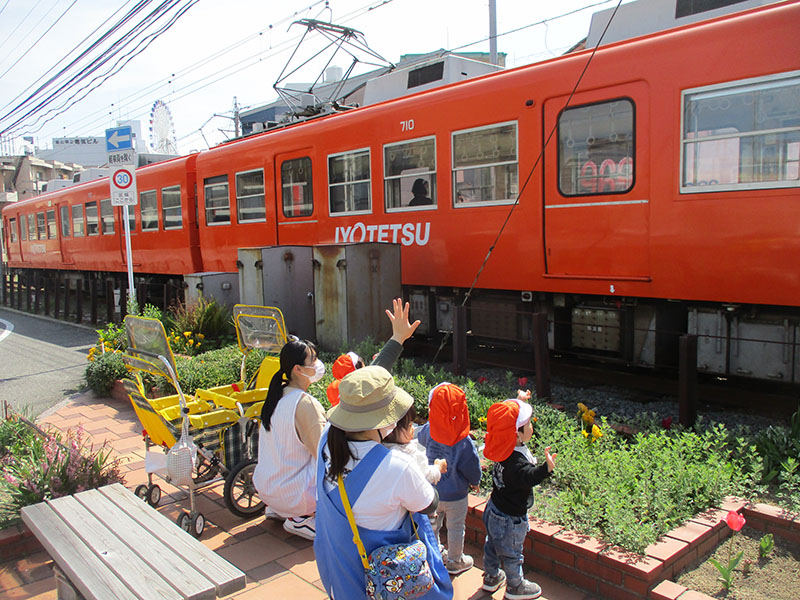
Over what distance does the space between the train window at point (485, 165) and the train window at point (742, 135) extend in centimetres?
190

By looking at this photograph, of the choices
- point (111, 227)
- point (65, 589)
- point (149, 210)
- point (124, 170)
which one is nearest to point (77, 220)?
point (111, 227)

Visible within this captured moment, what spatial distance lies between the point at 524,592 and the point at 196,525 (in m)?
2.02

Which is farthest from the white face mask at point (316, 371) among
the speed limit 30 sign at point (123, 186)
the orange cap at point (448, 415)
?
the speed limit 30 sign at point (123, 186)

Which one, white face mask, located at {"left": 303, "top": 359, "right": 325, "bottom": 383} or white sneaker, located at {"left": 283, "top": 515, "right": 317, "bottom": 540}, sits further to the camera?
white sneaker, located at {"left": 283, "top": 515, "right": 317, "bottom": 540}

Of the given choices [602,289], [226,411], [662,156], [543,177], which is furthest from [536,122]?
[226,411]

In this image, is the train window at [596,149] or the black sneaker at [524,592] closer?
the black sneaker at [524,592]

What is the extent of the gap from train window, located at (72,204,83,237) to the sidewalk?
49.8ft

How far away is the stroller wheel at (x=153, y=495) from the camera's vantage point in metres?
4.36

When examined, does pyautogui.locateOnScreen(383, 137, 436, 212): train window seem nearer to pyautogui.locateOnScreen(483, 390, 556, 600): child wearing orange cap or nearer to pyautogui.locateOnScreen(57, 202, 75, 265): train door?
pyautogui.locateOnScreen(483, 390, 556, 600): child wearing orange cap

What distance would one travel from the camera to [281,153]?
1036cm

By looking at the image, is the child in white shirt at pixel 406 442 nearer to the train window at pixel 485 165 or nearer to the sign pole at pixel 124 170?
the train window at pixel 485 165

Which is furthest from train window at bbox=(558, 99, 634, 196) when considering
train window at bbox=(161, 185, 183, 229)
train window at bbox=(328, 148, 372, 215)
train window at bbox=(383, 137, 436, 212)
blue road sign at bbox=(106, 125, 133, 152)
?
train window at bbox=(161, 185, 183, 229)

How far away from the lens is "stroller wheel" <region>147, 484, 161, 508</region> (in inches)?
171

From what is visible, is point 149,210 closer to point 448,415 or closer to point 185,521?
point 185,521
